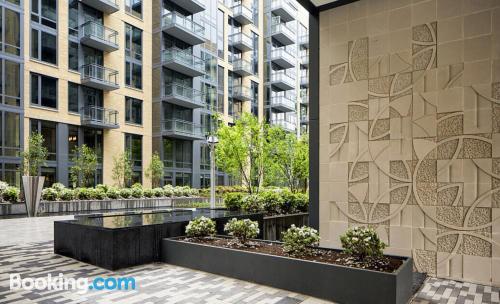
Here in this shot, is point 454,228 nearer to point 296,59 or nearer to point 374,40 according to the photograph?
point 374,40

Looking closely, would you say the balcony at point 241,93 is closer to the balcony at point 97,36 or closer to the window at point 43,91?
the balcony at point 97,36

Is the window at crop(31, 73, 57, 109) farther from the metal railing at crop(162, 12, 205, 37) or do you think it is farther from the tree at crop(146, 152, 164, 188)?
the metal railing at crop(162, 12, 205, 37)

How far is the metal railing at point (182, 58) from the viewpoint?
30.9m

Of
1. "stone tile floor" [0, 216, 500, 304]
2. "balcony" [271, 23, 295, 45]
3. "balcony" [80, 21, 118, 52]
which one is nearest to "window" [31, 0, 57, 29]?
"balcony" [80, 21, 118, 52]

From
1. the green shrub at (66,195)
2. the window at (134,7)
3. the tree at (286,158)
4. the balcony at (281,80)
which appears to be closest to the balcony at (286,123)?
the balcony at (281,80)

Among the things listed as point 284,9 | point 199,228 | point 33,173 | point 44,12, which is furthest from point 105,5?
point 284,9

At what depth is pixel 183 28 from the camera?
31203mm

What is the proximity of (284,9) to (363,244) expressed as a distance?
44291 mm

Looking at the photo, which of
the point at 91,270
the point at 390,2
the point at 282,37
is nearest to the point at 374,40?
the point at 390,2

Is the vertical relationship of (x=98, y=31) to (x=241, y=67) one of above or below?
below

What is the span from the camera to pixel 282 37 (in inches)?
1809

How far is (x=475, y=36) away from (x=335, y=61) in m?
2.79

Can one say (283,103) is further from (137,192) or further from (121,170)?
(137,192)

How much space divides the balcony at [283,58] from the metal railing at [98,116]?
23559mm
